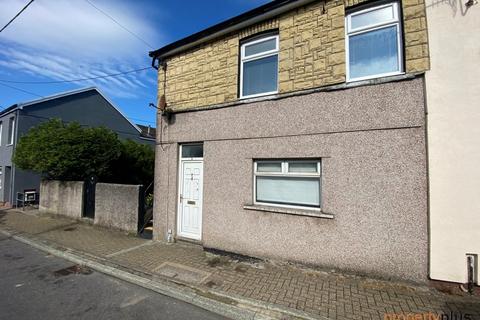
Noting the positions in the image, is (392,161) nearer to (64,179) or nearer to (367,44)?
(367,44)

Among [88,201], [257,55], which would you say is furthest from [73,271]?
[257,55]

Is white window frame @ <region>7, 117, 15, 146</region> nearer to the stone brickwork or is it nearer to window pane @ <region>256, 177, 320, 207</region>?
the stone brickwork

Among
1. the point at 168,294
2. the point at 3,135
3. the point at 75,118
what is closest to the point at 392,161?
the point at 168,294

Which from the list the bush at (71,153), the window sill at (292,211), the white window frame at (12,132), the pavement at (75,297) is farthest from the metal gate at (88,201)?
the white window frame at (12,132)

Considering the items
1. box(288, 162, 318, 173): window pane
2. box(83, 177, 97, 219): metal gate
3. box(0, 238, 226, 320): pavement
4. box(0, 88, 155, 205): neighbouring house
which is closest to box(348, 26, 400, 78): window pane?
box(288, 162, 318, 173): window pane

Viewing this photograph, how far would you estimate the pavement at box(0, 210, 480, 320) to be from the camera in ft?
11.8

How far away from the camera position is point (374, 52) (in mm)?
4832

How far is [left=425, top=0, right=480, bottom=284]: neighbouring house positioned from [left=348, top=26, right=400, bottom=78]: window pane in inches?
24.5

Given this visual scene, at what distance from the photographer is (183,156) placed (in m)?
6.99

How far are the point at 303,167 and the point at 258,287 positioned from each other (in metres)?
2.43

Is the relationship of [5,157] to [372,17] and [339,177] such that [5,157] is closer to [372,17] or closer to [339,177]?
[339,177]

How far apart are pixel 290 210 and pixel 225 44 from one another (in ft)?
14.5

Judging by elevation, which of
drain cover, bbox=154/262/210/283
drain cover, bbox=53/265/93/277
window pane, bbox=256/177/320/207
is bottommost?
drain cover, bbox=53/265/93/277

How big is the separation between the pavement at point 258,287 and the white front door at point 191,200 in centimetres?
40
